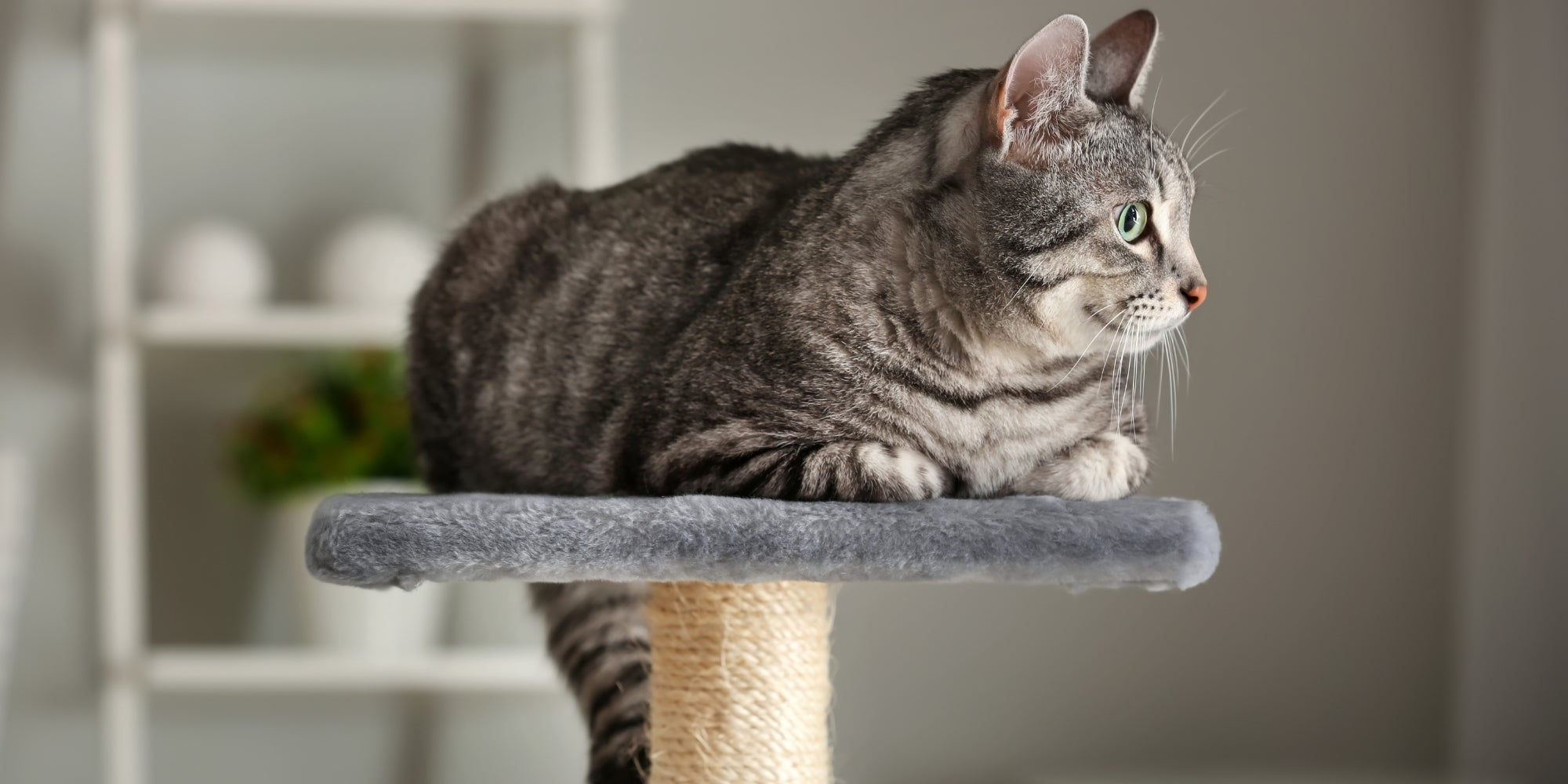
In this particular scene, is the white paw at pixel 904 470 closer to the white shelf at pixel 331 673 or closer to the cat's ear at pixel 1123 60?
the cat's ear at pixel 1123 60

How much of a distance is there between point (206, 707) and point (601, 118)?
3.96 feet

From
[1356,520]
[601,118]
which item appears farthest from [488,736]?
[1356,520]

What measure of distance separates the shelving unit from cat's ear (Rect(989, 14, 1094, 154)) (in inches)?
42.5

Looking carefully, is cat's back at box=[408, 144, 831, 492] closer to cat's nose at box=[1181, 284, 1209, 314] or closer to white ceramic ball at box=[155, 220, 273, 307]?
cat's nose at box=[1181, 284, 1209, 314]

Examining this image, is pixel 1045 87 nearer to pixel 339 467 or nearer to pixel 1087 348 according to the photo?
pixel 1087 348

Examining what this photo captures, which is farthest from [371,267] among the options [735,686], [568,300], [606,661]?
[735,686]

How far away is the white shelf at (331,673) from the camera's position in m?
1.92

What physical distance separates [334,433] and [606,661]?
92 cm

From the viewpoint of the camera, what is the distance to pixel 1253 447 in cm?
230

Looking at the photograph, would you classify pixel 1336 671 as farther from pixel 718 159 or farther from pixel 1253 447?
pixel 718 159

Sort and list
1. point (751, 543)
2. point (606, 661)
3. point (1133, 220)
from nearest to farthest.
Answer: point (751, 543) → point (1133, 220) → point (606, 661)

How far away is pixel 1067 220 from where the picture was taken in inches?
38.0

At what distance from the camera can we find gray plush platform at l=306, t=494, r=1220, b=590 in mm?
865

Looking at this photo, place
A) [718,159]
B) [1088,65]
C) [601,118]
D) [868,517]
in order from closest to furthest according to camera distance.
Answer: [868,517], [1088,65], [718,159], [601,118]
